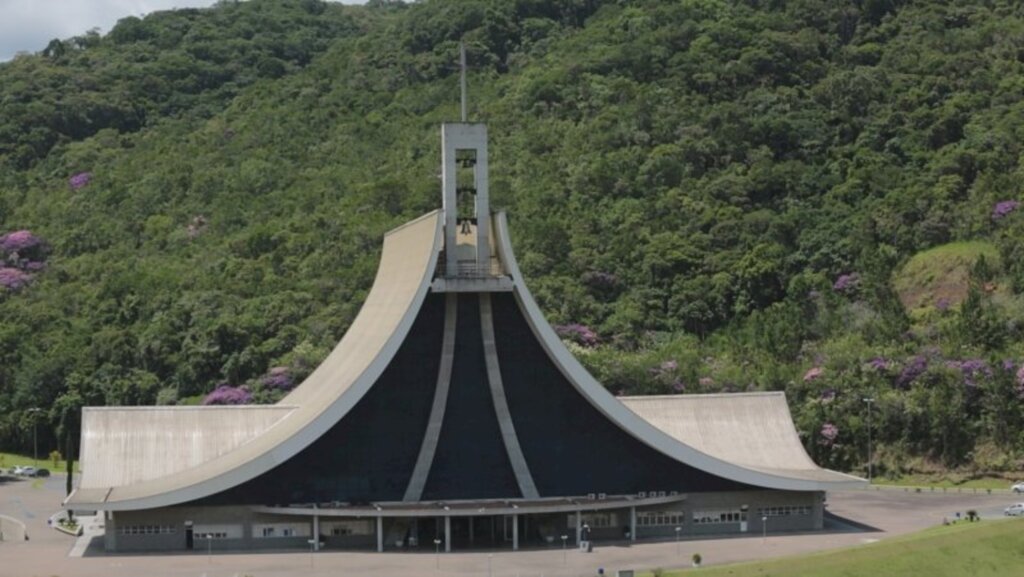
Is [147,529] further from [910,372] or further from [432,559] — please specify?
[910,372]

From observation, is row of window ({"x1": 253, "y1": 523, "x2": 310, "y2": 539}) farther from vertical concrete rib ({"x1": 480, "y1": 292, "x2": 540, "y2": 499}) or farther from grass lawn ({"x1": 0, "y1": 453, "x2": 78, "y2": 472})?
grass lawn ({"x1": 0, "y1": 453, "x2": 78, "y2": 472})

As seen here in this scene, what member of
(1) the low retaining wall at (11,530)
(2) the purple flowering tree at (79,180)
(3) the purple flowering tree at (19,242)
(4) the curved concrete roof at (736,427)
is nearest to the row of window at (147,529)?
(1) the low retaining wall at (11,530)

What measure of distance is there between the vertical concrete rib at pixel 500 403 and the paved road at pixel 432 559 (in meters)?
2.21

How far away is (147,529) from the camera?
46.2 meters

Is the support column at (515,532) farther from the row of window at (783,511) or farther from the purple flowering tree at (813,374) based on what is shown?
the purple flowering tree at (813,374)

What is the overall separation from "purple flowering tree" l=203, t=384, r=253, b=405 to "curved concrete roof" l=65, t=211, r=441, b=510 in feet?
67.5

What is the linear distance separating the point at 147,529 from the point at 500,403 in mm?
10026

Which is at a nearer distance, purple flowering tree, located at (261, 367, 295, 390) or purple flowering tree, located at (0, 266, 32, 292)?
purple flowering tree, located at (261, 367, 295, 390)

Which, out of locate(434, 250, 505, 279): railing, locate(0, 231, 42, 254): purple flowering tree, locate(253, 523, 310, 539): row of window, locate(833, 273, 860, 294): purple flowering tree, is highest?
locate(0, 231, 42, 254): purple flowering tree

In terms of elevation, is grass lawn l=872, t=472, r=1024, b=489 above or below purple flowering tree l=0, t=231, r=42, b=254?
below

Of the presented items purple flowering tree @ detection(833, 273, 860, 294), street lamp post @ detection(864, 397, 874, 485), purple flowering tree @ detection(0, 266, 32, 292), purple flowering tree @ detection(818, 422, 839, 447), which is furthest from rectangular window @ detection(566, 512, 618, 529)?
purple flowering tree @ detection(0, 266, 32, 292)

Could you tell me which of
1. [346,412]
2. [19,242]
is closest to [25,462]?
[19,242]

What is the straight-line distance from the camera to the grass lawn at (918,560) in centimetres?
4091

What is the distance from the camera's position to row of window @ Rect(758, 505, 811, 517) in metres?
48.9
